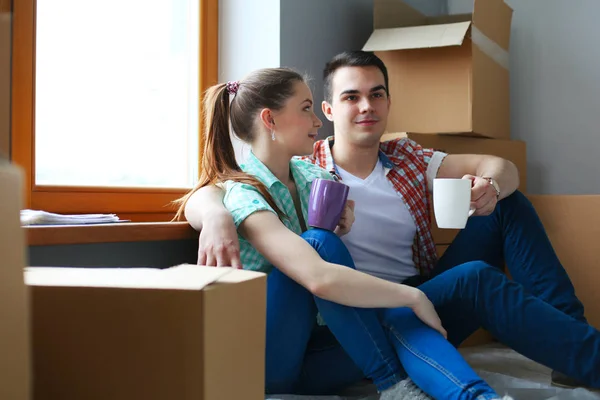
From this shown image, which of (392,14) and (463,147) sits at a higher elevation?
(392,14)

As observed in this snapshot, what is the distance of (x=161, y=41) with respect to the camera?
1820mm

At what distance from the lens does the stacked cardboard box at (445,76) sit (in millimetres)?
1846

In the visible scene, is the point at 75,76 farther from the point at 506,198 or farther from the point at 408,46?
the point at 506,198

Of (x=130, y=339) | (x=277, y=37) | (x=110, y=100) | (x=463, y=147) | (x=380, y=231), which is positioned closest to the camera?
(x=130, y=339)

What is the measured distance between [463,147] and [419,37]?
13.6 inches

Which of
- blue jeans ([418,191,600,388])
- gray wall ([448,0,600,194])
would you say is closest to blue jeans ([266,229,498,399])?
blue jeans ([418,191,600,388])

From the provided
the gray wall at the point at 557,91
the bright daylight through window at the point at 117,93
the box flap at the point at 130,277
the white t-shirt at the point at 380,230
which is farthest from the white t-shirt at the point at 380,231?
the gray wall at the point at 557,91

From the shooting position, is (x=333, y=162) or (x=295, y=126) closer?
(x=295, y=126)

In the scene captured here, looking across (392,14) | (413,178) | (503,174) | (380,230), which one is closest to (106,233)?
(380,230)

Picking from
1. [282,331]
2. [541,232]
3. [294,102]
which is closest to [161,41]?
[294,102]

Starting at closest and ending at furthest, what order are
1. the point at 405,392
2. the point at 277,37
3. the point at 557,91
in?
1. the point at 405,392
2. the point at 277,37
3. the point at 557,91

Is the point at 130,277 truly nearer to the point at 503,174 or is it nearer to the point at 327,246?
the point at 327,246

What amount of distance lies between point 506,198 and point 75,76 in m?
1.06

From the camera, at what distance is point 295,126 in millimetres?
1382
